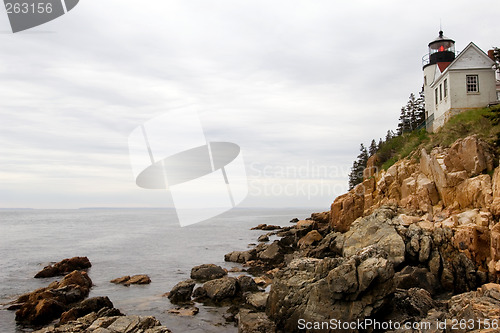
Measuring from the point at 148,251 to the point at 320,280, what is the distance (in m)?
28.2

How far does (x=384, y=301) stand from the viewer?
11523mm

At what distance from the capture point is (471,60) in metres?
27.0

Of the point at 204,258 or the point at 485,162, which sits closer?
the point at 485,162

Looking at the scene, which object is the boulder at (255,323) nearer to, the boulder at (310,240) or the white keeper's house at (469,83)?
the boulder at (310,240)

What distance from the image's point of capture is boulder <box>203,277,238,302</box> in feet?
55.5

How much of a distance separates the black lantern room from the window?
668 cm

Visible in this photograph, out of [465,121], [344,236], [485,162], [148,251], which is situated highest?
[465,121]

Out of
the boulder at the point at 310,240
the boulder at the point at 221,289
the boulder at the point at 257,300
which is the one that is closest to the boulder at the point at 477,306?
the boulder at the point at 257,300

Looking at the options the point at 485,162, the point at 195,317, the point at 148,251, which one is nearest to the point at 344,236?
the point at 485,162

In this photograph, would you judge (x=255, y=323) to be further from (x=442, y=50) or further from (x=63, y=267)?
(x=442, y=50)

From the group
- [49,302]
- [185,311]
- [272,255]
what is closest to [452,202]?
[272,255]

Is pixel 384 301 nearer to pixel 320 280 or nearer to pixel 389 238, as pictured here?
pixel 320 280

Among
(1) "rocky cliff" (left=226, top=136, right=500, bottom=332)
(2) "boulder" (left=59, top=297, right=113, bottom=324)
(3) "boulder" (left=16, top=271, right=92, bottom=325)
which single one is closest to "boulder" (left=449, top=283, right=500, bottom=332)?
(1) "rocky cliff" (left=226, top=136, right=500, bottom=332)

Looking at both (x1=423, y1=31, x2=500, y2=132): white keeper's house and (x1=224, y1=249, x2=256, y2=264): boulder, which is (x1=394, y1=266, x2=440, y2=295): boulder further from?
(x1=423, y1=31, x2=500, y2=132): white keeper's house
